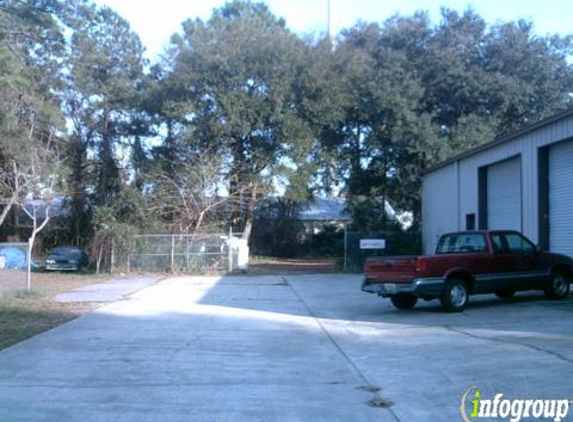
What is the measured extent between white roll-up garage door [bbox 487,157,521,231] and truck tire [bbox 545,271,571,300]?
5442 mm

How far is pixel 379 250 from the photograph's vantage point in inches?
1283

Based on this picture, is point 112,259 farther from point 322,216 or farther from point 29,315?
point 322,216

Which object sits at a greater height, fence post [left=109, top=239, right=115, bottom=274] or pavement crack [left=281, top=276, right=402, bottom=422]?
fence post [left=109, top=239, right=115, bottom=274]

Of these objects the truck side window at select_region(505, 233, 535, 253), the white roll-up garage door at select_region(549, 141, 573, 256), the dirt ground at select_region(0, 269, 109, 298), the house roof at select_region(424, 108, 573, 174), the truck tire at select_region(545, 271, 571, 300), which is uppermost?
the house roof at select_region(424, 108, 573, 174)

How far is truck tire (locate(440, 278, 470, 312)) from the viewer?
15281 millimetres

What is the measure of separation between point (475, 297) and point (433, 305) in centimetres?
213

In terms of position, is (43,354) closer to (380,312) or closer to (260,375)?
(260,375)

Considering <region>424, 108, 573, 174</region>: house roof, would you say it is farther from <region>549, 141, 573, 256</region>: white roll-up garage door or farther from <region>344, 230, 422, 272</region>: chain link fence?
<region>344, 230, 422, 272</region>: chain link fence

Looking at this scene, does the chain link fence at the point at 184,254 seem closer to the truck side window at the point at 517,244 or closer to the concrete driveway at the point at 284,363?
the concrete driveway at the point at 284,363

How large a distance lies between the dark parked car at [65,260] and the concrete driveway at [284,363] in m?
15.5

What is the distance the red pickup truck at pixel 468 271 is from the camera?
15.2 metres

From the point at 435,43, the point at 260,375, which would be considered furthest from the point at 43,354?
the point at 435,43

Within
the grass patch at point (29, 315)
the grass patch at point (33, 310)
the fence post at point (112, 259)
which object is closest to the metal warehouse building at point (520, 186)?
the grass patch at point (33, 310)

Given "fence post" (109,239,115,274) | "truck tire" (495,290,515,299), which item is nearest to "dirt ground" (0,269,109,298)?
"fence post" (109,239,115,274)
